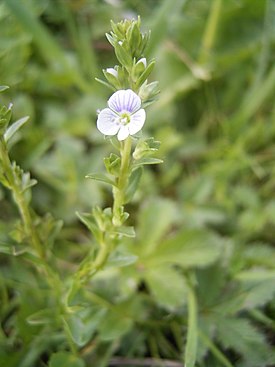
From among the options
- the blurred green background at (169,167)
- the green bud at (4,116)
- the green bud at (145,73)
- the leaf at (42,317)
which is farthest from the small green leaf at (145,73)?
the leaf at (42,317)

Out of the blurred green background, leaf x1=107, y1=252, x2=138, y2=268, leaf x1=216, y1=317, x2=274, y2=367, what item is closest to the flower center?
leaf x1=107, y1=252, x2=138, y2=268

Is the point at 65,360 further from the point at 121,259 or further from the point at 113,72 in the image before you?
the point at 113,72

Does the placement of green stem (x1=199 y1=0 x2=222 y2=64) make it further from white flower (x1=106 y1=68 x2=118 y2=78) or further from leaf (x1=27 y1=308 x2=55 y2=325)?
leaf (x1=27 y1=308 x2=55 y2=325)

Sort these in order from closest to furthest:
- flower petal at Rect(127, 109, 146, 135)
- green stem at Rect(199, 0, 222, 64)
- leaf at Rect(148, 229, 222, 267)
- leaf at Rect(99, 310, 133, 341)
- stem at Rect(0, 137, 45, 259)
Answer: flower petal at Rect(127, 109, 146, 135) < stem at Rect(0, 137, 45, 259) < leaf at Rect(99, 310, 133, 341) < leaf at Rect(148, 229, 222, 267) < green stem at Rect(199, 0, 222, 64)

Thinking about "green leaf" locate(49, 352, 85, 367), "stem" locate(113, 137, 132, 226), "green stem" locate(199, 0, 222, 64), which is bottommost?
"green leaf" locate(49, 352, 85, 367)

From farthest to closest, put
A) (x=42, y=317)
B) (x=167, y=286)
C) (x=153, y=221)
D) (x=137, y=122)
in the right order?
1. (x=153, y=221)
2. (x=167, y=286)
3. (x=42, y=317)
4. (x=137, y=122)

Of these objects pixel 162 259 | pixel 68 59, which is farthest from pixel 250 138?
pixel 68 59

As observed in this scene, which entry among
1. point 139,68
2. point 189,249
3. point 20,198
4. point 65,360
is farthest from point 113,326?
point 139,68
